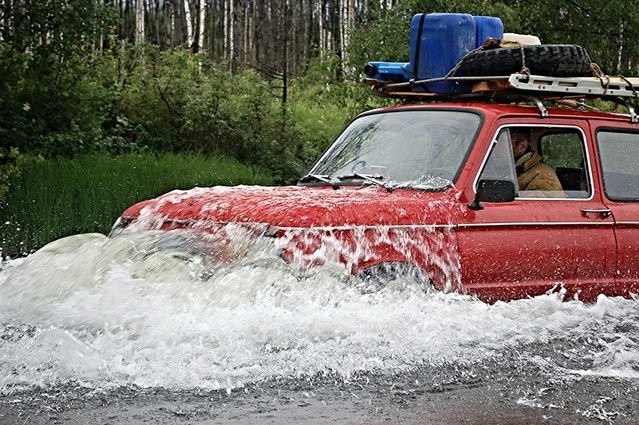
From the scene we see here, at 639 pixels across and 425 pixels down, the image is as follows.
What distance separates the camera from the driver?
7.12 meters

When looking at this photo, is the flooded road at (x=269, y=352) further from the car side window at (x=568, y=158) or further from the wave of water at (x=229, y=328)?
the car side window at (x=568, y=158)

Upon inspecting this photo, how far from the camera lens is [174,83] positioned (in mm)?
18453

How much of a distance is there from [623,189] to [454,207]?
1.79 metres

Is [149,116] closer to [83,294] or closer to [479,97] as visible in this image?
[479,97]

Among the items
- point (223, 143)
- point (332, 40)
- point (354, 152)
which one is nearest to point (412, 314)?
point (354, 152)

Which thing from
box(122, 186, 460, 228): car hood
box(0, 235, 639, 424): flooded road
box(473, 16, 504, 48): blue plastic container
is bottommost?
box(0, 235, 639, 424): flooded road

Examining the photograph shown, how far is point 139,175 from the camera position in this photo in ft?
47.0

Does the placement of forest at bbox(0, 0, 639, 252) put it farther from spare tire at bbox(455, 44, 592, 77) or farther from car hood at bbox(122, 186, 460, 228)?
spare tire at bbox(455, 44, 592, 77)

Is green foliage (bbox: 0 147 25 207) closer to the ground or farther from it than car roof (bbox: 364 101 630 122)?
closer to the ground

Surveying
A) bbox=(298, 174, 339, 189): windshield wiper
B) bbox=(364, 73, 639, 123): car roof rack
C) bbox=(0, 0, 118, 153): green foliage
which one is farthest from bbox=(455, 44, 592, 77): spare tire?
bbox=(0, 0, 118, 153): green foliage

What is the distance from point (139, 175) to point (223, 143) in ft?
14.0

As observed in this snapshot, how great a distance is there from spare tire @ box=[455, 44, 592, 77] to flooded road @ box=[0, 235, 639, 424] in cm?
189

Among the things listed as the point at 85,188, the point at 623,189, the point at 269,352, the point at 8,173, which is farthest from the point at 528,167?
the point at 85,188

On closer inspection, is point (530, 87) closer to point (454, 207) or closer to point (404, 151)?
point (404, 151)
